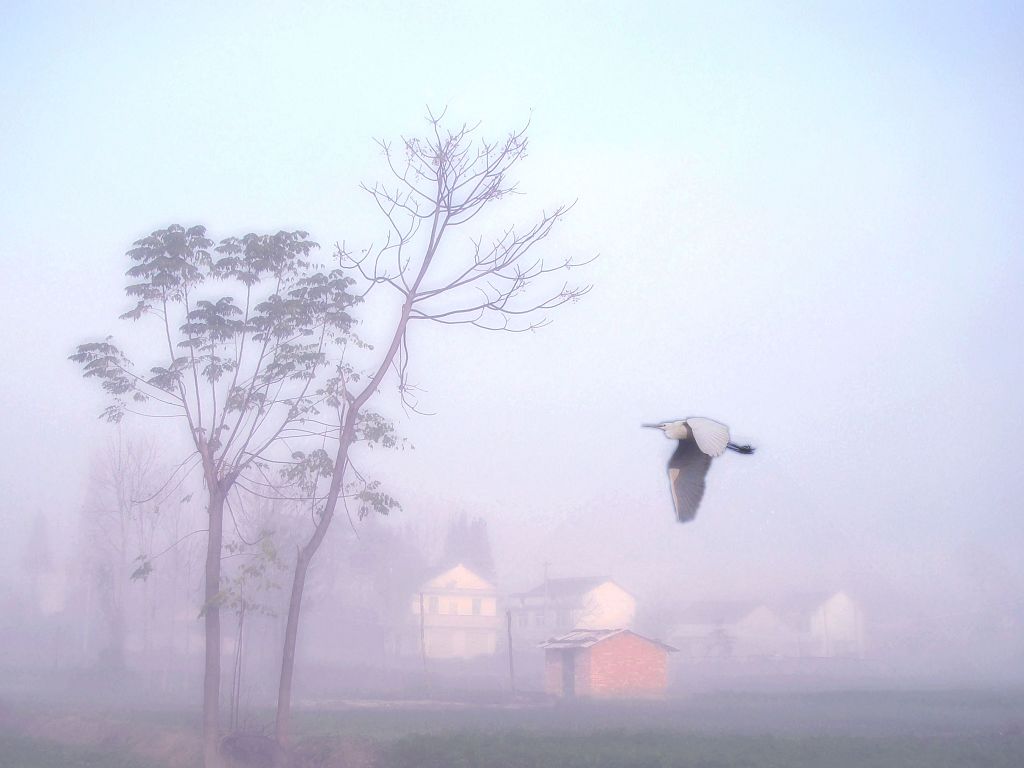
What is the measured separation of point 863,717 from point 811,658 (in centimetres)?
4169

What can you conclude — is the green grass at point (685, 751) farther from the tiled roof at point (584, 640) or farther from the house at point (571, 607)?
the house at point (571, 607)

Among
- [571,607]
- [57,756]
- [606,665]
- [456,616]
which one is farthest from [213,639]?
[571,607]

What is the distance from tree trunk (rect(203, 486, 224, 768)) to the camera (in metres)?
20.5

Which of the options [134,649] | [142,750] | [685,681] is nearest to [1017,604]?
[685,681]

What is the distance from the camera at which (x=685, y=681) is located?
6744 cm

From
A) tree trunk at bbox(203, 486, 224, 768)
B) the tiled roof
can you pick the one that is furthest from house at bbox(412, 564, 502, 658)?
tree trunk at bbox(203, 486, 224, 768)

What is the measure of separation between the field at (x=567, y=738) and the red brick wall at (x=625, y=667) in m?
4.71

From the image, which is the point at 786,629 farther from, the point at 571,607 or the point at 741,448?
the point at 741,448

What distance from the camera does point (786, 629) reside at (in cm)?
7981

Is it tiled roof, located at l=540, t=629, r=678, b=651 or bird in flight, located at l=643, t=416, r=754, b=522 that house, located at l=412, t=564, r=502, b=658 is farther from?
bird in flight, located at l=643, t=416, r=754, b=522

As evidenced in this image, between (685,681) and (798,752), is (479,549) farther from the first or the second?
(798,752)

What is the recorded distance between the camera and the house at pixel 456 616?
3059 inches

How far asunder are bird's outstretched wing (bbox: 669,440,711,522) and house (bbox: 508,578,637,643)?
73.8 meters

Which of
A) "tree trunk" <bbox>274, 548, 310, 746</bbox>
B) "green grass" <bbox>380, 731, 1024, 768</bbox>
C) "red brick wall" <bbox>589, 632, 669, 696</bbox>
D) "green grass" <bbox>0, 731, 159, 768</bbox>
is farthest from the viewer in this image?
"red brick wall" <bbox>589, 632, 669, 696</bbox>
